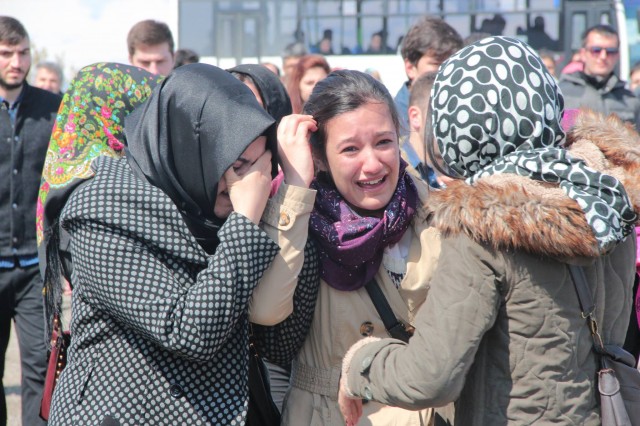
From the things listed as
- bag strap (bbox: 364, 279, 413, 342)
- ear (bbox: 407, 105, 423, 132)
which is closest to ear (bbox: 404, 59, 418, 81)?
ear (bbox: 407, 105, 423, 132)

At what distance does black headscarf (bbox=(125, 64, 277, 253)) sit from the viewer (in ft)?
7.32

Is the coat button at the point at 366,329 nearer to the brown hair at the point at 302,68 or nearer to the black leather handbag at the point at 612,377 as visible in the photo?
the black leather handbag at the point at 612,377

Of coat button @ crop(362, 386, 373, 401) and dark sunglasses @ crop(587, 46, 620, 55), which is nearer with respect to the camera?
coat button @ crop(362, 386, 373, 401)

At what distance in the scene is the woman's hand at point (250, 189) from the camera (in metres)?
2.22

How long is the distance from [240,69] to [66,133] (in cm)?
83

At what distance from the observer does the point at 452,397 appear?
196 cm

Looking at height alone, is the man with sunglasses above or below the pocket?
above

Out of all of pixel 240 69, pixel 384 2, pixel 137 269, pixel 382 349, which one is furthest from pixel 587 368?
pixel 384 2

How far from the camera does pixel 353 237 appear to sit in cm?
236

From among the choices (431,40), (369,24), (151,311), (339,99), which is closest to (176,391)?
(151,311)

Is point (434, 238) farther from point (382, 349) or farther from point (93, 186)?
point (93, 186)

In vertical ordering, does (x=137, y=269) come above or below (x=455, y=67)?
below

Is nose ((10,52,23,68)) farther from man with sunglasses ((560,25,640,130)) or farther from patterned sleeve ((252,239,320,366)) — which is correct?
man with sunglasses ((560,25,640,130))

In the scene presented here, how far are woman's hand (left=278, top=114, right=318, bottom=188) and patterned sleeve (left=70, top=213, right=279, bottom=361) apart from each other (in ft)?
0.75
